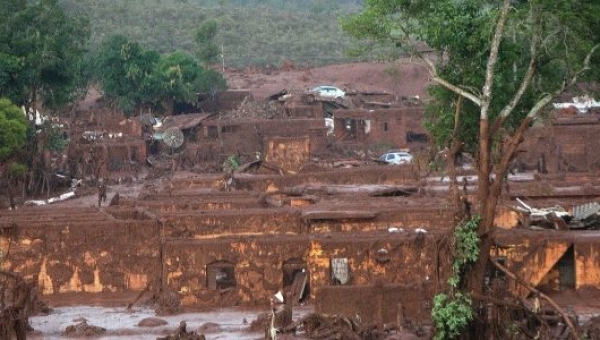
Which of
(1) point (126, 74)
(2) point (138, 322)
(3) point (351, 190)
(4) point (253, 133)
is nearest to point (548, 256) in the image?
(2) point (138, 322)

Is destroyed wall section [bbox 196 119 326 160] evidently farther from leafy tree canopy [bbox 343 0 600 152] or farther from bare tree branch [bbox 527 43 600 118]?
bare tree branch [bbox 527 43 600 118]

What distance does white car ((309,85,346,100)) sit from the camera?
226 ft

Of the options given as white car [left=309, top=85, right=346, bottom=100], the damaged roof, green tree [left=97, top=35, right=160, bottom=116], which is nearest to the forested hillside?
white car [left=309, top=85, right=346, bottom=100]

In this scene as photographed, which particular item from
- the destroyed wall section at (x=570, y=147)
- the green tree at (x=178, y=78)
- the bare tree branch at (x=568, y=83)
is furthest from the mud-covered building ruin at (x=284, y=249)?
the green tree at (x=178, y=78)

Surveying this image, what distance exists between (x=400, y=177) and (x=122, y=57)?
92.3 feet

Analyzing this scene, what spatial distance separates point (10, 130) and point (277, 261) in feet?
67.4

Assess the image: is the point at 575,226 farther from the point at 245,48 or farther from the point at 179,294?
the point at 245,48

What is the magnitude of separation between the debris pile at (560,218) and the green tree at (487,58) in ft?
8.17

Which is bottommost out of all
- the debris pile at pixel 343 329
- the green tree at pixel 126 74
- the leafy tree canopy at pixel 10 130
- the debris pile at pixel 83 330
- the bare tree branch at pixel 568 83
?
the green tree at pixel 126 74

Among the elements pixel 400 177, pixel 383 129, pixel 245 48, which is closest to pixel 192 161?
pixel 383 129

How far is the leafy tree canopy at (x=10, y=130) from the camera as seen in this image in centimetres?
4697

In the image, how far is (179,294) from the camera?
93.9ft

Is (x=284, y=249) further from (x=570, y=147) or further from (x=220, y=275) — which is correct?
(x=570, y=147)

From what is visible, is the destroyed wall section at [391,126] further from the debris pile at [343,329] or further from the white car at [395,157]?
the debris pile at [343,329]
